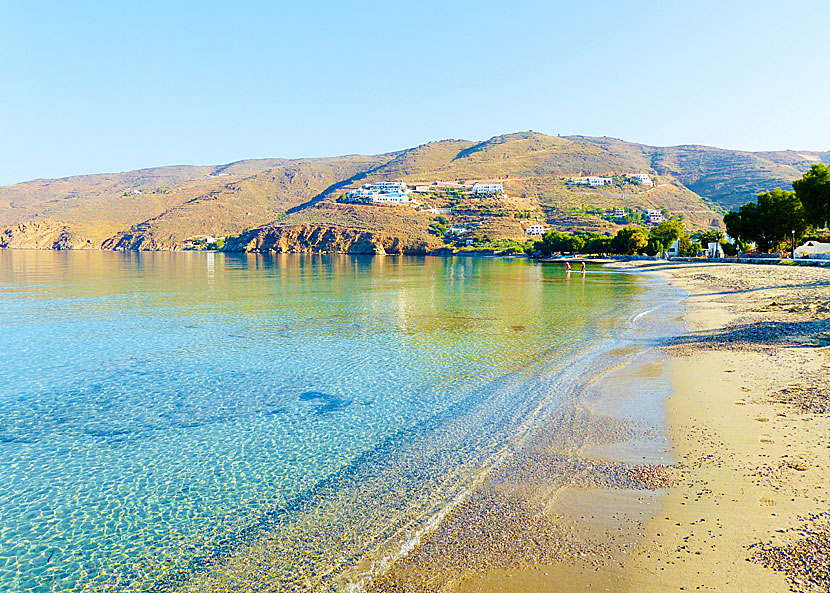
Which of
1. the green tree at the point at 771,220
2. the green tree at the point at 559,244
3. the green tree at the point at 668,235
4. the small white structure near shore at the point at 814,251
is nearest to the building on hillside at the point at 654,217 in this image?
the green tree at the point at 559,244

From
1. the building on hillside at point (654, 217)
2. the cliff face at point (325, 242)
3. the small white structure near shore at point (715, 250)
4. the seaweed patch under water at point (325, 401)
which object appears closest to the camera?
the seaweed patch under water at point (325, 401)

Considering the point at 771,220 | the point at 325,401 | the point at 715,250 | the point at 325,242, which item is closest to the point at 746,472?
the point at 325,401

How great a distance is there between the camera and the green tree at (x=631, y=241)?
10325cm

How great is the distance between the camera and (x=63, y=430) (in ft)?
35.8

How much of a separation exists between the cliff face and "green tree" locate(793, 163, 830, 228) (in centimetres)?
11375

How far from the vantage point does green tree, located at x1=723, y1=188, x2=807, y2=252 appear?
198 ft

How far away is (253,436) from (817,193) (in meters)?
47.2

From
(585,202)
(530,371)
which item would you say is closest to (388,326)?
(530,371)

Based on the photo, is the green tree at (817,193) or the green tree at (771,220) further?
the green tree at (771,220)

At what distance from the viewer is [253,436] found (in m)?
10.5

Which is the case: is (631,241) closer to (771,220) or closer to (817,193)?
(771,220)

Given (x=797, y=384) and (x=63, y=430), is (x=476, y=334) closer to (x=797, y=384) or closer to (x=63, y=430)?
(x=797, y=384)

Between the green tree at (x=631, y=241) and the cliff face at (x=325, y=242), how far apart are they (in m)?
58.0

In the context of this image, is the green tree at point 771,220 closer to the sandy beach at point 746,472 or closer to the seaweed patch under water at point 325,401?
the sandy beach at point 746,472
